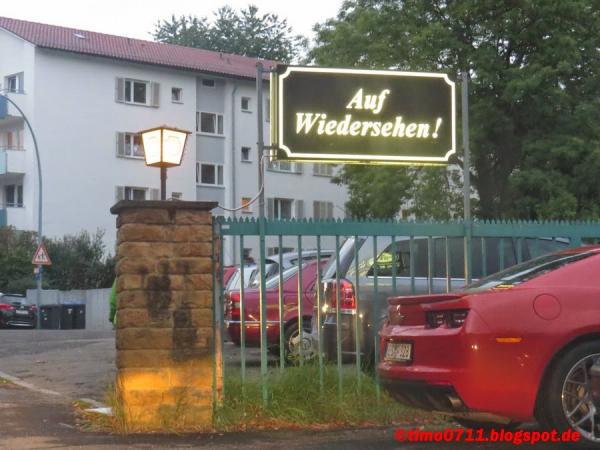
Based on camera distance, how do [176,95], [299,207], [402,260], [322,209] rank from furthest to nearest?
[322,209] → [299,207] → [176,95] → [402,260]

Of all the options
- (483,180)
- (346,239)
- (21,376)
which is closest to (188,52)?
(483,180)

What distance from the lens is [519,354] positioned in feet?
23.0

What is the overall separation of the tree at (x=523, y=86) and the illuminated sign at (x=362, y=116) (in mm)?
21139

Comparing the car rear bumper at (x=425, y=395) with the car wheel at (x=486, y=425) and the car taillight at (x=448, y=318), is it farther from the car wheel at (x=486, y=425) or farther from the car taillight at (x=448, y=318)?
the car wheel at (x=486, y=425)

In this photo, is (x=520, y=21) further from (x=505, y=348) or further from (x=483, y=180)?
(x=505, y=348)

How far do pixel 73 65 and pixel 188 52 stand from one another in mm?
8768

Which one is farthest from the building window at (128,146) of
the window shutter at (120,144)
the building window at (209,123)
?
the building window at (209,123)

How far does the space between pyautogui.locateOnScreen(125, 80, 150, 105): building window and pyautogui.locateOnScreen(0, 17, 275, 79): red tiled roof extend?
1103 millimetres

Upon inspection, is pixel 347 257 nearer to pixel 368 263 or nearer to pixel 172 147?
pixel 368 263

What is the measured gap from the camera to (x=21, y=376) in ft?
44.7

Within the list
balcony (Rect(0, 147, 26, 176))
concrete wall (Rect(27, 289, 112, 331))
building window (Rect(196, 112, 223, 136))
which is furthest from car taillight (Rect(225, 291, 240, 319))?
building window (Rect(196, 112, 223, 136))

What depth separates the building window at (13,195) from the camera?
151ft

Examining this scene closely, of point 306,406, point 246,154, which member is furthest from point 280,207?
point 306,406

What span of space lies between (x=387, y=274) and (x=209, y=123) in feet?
136
